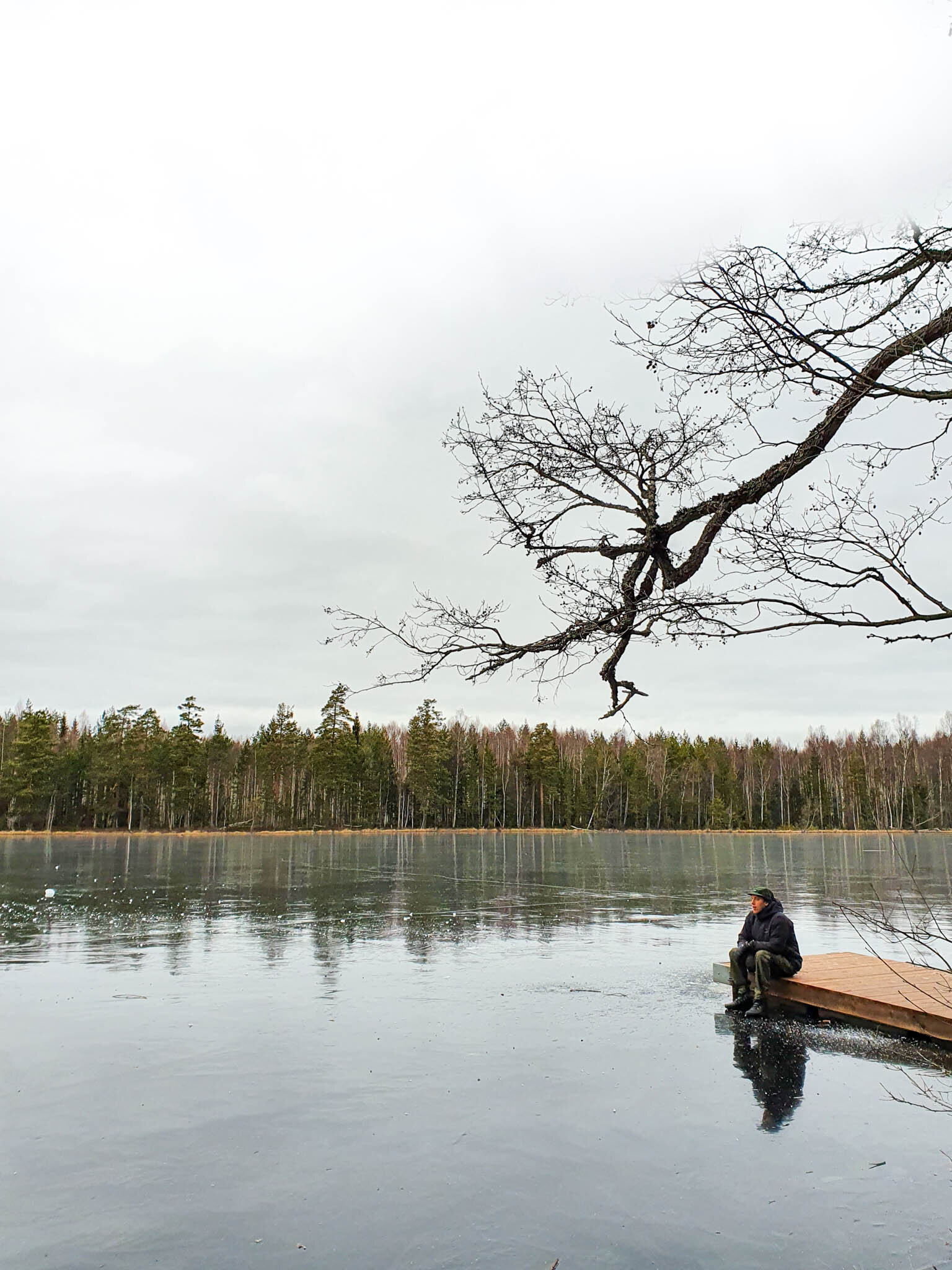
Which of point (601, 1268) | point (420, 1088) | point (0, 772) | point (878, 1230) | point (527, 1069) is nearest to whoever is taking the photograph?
point (601, 1268)

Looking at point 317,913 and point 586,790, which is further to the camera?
point 586,790

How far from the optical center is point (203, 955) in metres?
15.0

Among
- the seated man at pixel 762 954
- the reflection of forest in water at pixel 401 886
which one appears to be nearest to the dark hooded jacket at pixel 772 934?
the seated man at pixel 762 954

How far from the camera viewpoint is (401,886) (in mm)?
29062

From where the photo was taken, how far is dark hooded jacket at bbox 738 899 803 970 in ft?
35.9

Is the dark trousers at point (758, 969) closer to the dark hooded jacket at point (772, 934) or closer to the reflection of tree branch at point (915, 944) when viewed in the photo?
the dark hooded jacket at point (772, 934)

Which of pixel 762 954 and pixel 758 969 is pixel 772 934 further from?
pixel 758 969

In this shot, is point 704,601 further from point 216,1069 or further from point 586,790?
point 586,790

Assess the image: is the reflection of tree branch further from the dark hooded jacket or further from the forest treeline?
the forest treeline

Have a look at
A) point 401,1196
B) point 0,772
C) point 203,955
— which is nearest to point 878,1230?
point 401,1196

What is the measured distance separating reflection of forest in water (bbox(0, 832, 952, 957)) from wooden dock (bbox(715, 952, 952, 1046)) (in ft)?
4.31

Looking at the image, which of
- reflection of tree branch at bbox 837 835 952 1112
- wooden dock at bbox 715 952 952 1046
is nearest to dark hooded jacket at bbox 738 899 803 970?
wooden dock at bbox 715 952 952 1046

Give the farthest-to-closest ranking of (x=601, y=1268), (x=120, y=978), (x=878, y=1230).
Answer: (x=120, y=978)
(x=878, y=1230)
(x=601, y=1268)

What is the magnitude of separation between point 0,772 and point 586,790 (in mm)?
57330
